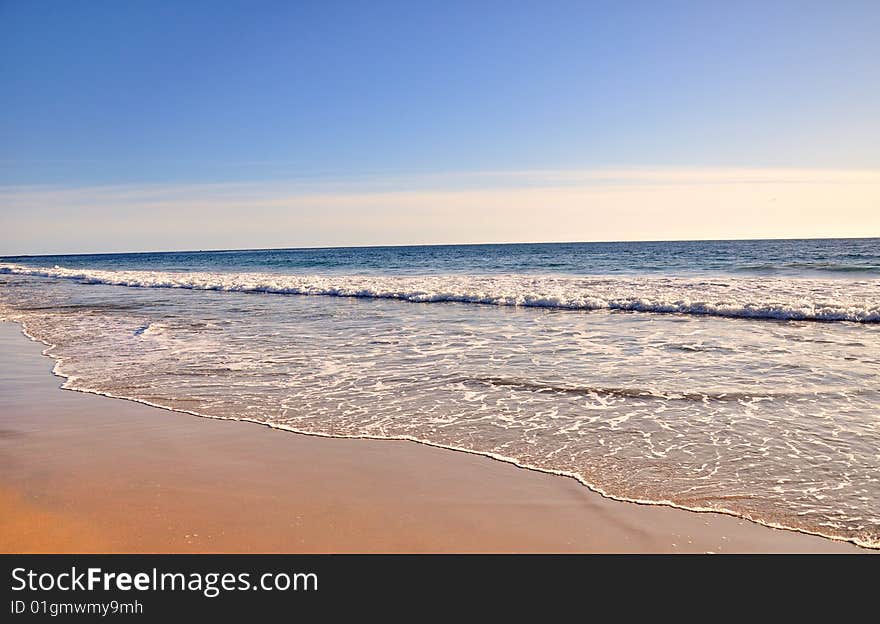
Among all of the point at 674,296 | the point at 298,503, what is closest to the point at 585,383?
the point at 298,503

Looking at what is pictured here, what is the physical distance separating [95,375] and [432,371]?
195 inches

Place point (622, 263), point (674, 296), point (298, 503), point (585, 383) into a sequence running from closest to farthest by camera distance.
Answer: point (298, 503), point (585, 383), point (674, 296), point (622, 263)

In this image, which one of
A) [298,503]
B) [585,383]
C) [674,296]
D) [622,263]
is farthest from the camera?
[622,263]

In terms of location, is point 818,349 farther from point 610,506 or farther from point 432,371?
point 610,506

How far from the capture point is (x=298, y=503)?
3.86m

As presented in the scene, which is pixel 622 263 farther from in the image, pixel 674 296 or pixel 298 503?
pixel 298 503

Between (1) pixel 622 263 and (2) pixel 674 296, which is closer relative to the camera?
(2) pixel 674 296

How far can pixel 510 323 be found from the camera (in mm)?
13383

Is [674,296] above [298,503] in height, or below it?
above

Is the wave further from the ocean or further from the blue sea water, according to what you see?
the blue sea water

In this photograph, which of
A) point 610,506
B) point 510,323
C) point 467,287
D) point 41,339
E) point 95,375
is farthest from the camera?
point 467,287

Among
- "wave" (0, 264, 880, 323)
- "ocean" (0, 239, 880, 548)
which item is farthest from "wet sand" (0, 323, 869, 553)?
"wave" (0, 264, 880, 323)
